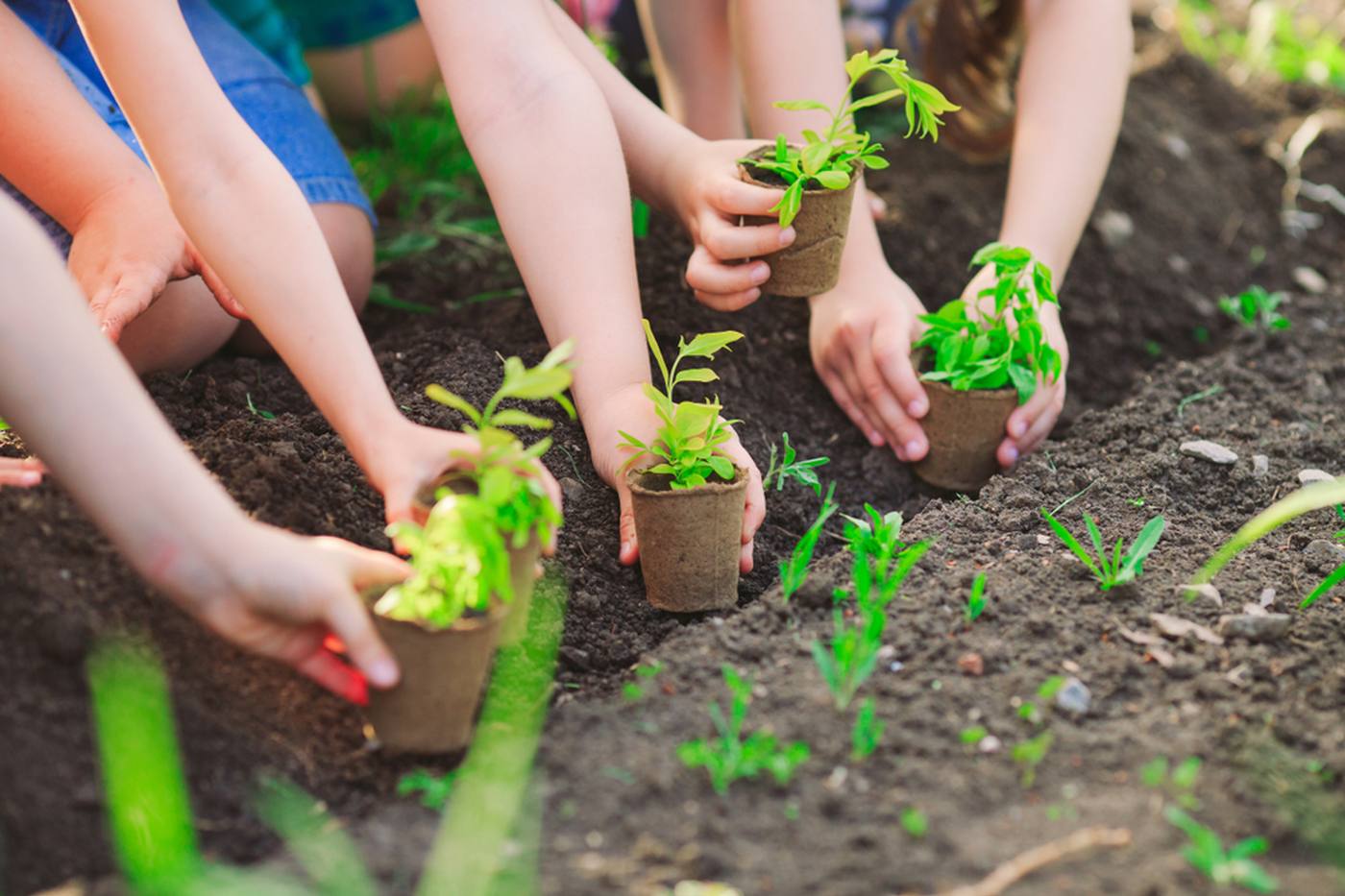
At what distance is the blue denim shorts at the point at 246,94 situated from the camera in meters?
2.21

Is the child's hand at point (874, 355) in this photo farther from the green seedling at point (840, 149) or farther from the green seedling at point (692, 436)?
the green seedling at point (692, 436)

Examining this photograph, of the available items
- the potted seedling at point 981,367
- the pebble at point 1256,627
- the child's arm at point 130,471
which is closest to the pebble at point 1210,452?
the potted seedling at point 981,367

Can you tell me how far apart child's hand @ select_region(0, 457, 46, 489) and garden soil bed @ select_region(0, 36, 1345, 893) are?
3 cm

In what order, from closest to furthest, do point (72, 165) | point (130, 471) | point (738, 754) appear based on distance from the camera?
point (130, 471) < point (738, 754) < point (72, 165)

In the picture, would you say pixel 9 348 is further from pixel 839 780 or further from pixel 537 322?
pixel 537 322

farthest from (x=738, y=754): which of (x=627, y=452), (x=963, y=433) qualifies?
(x=963, y=433)

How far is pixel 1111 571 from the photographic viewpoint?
163cm

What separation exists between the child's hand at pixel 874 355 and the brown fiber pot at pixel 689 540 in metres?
0.50

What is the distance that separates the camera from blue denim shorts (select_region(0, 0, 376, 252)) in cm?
221

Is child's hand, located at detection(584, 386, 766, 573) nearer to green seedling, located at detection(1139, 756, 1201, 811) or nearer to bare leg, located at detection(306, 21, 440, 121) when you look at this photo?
green seedling, located at detection(1139, 756, 1201, 811)

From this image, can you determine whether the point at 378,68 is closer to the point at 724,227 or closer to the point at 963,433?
the point at 724,227

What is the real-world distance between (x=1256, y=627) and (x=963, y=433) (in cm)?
63

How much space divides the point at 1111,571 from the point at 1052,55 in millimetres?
1184

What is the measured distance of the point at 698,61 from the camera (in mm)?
2604
